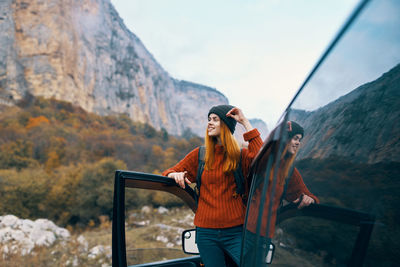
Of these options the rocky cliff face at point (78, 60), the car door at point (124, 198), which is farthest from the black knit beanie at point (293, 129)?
the rocky cliff face at point (78, 60)

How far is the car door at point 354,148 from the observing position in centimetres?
40

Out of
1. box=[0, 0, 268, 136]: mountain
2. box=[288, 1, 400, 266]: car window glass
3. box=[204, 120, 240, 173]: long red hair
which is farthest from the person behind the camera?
box=[0, 0, 268, 136]: mountain

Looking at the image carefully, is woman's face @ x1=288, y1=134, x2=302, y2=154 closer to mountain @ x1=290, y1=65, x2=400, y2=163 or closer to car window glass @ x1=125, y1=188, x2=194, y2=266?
mountain @ x1=290, y1=65, x2=400, y2=163

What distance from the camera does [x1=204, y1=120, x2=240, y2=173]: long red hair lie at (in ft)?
4.68

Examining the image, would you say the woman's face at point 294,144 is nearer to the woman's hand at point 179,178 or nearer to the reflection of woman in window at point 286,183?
the reflection of woman in window at point 286,183

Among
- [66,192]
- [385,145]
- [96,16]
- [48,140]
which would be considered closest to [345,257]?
[385,145]

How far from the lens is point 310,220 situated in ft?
1.80

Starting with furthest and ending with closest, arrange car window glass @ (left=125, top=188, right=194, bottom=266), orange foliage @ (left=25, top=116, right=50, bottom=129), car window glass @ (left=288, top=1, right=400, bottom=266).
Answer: orange foliage @ (left=25, top=116, right=50, bottom=129) < car window glass @ (left=125, top=188, right=194, bottom=266) < car window glass @ (left=288, top=1, right=400, bottom=266)

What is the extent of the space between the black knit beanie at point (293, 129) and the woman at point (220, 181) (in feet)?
2.28

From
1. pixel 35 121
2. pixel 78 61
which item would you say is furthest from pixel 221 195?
pixel 78 61

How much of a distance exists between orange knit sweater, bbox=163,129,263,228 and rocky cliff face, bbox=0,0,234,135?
4027 cm

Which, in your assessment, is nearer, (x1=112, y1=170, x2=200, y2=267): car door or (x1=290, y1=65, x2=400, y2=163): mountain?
(x1=290, y1=65, x2=400, y2=163): mountain

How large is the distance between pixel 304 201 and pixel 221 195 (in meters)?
0.87

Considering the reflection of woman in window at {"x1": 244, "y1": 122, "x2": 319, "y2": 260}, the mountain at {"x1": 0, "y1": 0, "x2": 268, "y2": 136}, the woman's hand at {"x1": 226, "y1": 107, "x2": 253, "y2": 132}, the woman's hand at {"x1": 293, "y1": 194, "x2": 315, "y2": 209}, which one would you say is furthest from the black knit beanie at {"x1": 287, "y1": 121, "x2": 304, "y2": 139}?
the mountain at {"x1": 0, "y1": 0, "x2": 268, "y2": 136}
